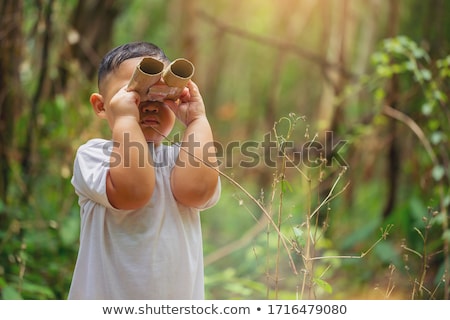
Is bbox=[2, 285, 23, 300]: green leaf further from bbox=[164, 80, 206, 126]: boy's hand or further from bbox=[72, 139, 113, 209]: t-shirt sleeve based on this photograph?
bbox=[164, 80, 206, 126]: boy's hand

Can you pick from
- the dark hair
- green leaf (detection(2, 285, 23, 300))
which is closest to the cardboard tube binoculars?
the dark hair

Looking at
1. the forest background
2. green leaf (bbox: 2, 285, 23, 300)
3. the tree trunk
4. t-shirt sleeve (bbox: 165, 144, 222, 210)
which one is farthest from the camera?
the tree trunk

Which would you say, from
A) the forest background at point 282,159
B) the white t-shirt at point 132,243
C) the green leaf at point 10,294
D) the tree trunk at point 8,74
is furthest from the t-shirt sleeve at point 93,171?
the tree trunk at point 8,74

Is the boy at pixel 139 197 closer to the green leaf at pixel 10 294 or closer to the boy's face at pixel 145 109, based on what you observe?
the boy's face at pixel 145 109

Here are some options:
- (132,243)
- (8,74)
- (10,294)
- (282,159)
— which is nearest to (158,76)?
(132,243)

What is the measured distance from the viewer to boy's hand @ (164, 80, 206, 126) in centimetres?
163

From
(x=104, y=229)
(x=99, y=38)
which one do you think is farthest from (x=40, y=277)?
(x=99, y=38)

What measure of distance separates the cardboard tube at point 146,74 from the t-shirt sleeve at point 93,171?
19 cm

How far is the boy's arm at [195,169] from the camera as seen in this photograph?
154 centimetres

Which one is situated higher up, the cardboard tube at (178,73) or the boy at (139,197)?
the cardboard tube at (178,73)

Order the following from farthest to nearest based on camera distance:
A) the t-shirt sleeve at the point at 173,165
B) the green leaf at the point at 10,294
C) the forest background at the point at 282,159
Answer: the forest background at the point at 282,159 < the green leaf at the point at 10,294 < the t-shirt sleeve at the point at 173,165

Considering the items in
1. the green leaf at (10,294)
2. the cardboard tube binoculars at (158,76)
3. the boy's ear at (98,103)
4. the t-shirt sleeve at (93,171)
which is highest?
the cardboard tube binoculars at (158,76)
